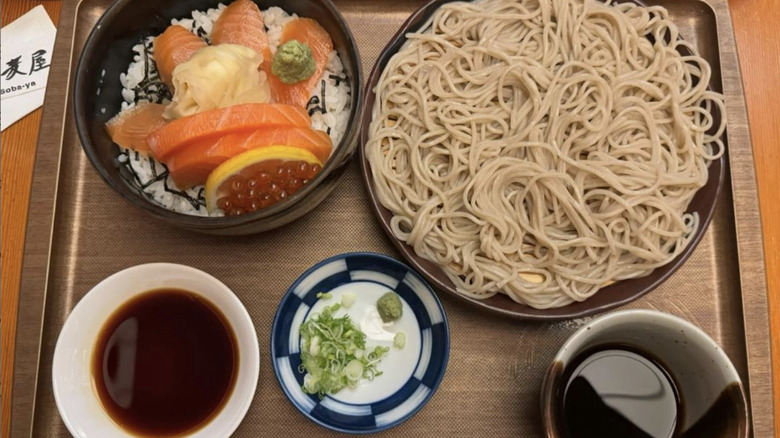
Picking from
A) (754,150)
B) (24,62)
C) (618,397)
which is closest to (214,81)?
(24,62)

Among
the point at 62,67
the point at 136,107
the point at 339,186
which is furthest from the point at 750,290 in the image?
the point at 62,67

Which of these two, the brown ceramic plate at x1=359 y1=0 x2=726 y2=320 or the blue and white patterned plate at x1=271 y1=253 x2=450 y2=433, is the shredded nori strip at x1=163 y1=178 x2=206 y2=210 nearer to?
the blue and white patterned plate at x1=271 y1=253 x2=450 y2=433

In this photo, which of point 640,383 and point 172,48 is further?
point 172,48

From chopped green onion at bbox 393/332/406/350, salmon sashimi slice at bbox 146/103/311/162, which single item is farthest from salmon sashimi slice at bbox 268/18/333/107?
chopped green onion at bbox 393/332/406/350

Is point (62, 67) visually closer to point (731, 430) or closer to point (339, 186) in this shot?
point (339, 186)

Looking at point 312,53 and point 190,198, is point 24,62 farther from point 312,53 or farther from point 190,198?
point 312,53

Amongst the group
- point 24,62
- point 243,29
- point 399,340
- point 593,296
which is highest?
point 243,29
